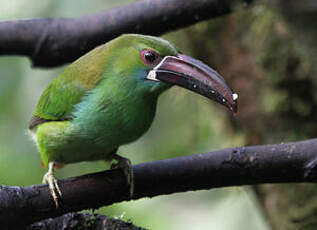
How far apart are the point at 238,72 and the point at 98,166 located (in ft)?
4.25

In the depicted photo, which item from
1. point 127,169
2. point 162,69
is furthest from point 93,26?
point 127,169

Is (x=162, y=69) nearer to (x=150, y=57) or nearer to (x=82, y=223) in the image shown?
(x=150, y=57)

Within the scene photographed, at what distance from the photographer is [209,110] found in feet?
16.1

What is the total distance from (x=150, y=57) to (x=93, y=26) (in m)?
0.52

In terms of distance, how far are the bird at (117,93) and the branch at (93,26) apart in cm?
15

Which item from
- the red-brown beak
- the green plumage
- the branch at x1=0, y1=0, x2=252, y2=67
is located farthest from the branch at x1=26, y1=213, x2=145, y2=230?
the branch at x1=0, y1=0, x2=252, y2=67

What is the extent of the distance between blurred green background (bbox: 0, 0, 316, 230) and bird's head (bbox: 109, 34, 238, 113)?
1507 mm

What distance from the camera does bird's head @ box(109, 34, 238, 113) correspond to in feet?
8.00

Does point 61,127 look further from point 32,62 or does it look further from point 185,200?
point 185,200

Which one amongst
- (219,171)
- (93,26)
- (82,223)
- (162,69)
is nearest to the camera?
(82,223)

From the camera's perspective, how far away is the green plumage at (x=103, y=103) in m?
2.64

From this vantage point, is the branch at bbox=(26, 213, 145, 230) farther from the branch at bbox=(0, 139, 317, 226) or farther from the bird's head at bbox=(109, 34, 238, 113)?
the bird's head at bbox=(109, 34, 238, 113)

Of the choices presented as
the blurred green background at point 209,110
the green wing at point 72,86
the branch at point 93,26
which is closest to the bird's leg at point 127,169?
the green wing at point 72,86

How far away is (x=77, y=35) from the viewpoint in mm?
3016
